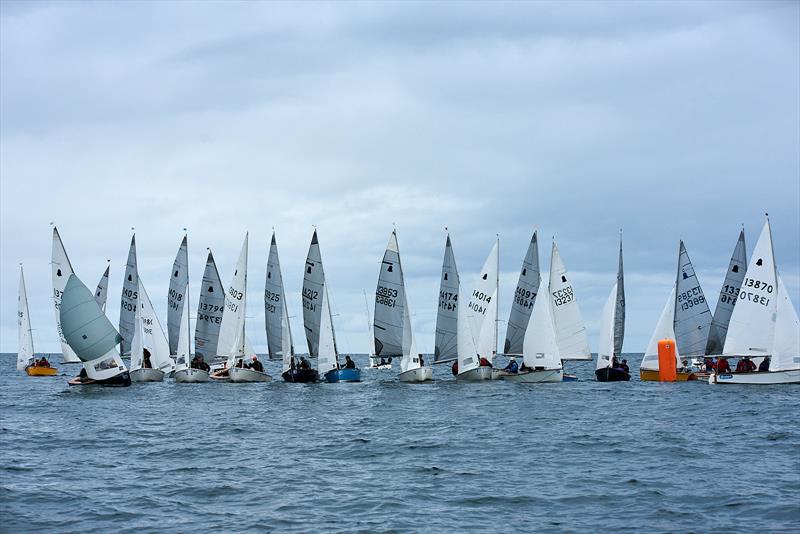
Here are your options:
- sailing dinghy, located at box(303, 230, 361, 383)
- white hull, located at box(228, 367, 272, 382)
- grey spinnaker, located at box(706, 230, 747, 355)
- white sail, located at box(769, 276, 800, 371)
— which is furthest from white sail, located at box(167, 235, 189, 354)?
white sail, located at box(769, 276, 800, 371)

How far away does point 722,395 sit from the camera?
139 ft

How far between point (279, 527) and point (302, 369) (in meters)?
37.3

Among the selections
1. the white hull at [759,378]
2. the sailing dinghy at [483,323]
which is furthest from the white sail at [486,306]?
the white hull at [759,378]

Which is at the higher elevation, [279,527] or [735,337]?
[735,337]

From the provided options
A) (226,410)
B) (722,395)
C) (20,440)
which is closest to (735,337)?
(722,395)

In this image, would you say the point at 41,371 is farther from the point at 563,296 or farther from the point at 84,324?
the point at 563,296

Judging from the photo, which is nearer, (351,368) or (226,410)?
(226,410)

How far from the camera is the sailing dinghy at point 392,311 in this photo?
5247 cm

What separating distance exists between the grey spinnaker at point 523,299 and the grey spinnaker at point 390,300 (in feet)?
24.7

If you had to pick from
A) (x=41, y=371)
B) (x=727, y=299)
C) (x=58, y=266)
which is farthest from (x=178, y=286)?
(x=727, y=299)

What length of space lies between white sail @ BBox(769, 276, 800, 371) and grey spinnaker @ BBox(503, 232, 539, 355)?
15.0 m

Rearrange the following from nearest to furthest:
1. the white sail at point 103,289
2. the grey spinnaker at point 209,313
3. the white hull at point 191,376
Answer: the white hull at point 191,376 < the grey spinnaker at point 209,313 < the white sail at point 103,289

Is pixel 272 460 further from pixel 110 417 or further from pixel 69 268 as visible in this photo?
pixel 69 268

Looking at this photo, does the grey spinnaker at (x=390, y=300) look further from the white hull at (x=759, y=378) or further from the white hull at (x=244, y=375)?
the white hull at (x=759, y=378)
